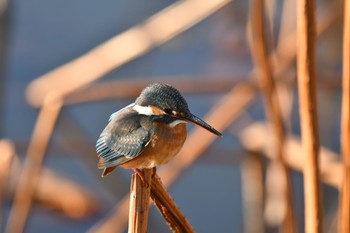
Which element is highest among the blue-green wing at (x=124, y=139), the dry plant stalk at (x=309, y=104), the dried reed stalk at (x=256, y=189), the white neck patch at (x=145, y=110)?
the white neck patch at (x=145, y=110)

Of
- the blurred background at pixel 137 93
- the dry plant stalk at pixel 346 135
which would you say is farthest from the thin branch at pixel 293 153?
the dry plant stalk at pixel 346 135

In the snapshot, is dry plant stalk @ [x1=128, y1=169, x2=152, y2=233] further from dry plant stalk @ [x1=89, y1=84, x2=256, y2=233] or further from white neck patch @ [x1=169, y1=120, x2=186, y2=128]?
dry plant stalk @ [x1=89, y1=84, x2=256, y2=233]

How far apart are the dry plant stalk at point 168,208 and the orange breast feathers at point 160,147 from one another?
10 centimetres

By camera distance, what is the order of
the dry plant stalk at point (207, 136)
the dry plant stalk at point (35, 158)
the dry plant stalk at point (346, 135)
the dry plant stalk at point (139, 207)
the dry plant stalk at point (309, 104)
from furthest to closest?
the dry plant stalk at point (207, 136) < the dry plant stalk at point (35, 158) < the dry plant stalk at point (346, 135) < the dry plant stalk at point (309, 104) < the dry plant stalk at point (139, 207)

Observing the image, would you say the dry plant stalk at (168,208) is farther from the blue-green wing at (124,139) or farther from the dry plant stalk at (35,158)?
the dry plant stalk at (35,158)

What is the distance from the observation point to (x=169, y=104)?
5.74 ft

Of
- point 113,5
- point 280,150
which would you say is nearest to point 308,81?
point 280,150

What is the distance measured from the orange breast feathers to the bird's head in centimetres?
2

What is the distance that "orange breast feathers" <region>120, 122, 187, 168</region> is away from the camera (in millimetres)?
1802

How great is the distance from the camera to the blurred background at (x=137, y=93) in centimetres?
277

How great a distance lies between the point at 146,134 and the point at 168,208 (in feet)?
0.70

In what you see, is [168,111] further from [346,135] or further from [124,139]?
[346,135]

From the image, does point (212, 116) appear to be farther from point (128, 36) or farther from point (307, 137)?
point (307, 137)

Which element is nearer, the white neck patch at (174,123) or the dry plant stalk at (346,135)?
the white neck patch at (174,123)
